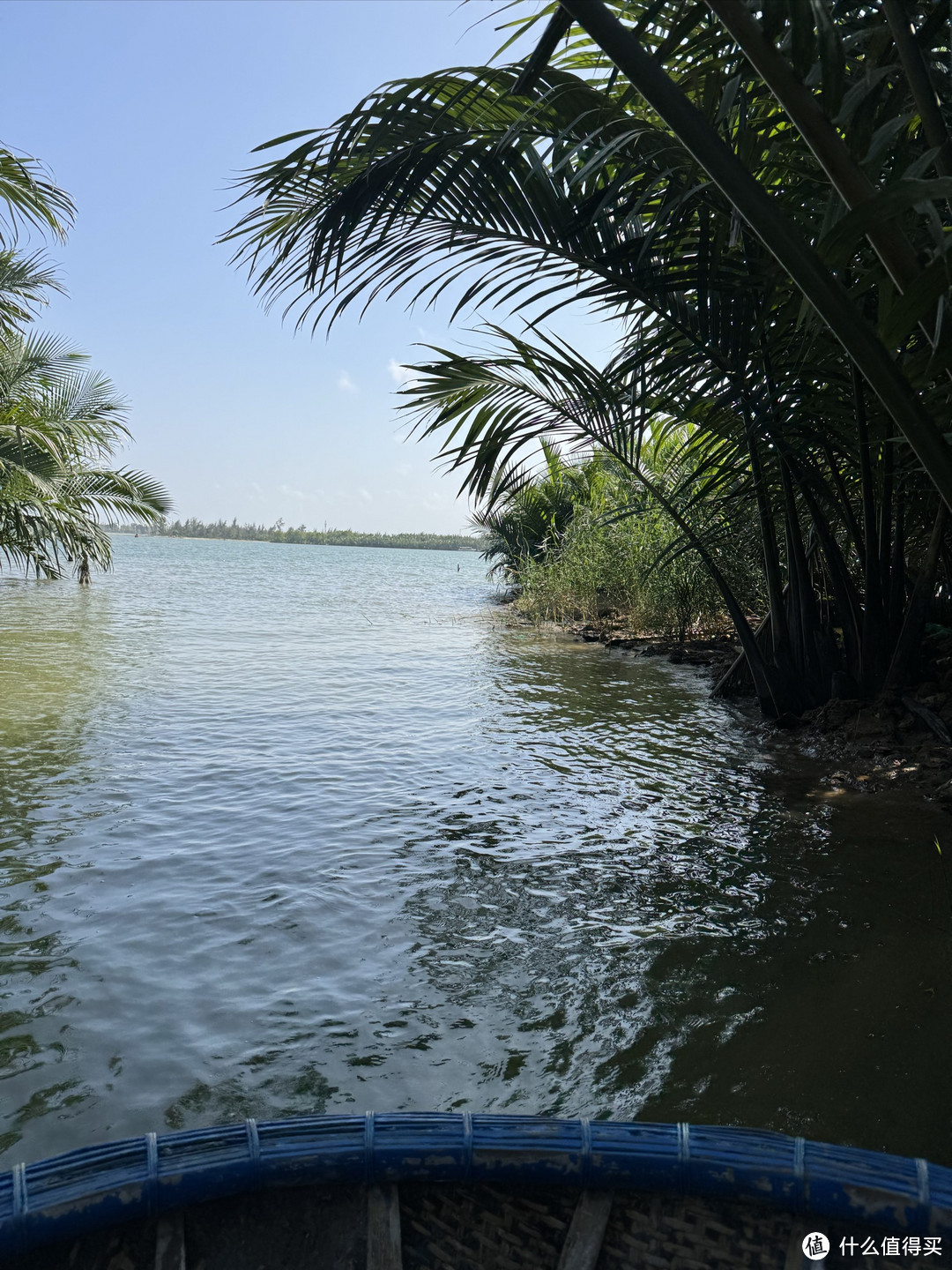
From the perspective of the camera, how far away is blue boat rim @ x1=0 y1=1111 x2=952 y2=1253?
1.49 metres

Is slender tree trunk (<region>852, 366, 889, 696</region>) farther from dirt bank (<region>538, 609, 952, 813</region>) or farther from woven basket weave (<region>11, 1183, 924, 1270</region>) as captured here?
woven basket weave (<region>11, 1183, 924, 1270</region>)

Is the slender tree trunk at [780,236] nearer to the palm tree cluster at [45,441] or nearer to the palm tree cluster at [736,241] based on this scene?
the palm tree cluster at [736,241]

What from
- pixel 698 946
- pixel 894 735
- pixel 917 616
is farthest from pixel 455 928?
pixel 917 616

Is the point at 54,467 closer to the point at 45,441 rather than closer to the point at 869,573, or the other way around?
the point at 45,441

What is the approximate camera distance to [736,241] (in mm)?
2988

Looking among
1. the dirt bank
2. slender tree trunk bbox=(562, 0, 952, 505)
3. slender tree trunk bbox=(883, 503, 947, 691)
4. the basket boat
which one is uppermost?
slender tree trunk bbox=(562, 0, 952, 505)

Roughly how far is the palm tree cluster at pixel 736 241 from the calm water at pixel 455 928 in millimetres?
1652

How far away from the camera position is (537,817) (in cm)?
486

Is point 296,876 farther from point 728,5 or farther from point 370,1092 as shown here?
point 728,5

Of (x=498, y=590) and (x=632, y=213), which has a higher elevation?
(x=632, y=213)

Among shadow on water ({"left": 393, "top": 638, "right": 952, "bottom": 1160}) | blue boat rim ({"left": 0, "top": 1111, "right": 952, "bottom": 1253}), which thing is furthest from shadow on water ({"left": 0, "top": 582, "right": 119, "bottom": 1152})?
shadow on water ({"left": 393, "top": 638, "right": 952, "bottom": 1160})

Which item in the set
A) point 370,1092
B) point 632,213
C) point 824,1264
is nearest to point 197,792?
point 370,1092

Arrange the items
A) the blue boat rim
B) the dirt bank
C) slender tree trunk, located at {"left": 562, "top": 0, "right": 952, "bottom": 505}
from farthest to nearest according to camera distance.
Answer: the dirt bank
slender tree trunk, located at {"left": 562, "top": 0, "right": 952, "bottom": 505}
the blue boat rim

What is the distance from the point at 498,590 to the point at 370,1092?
25658 millimetres
